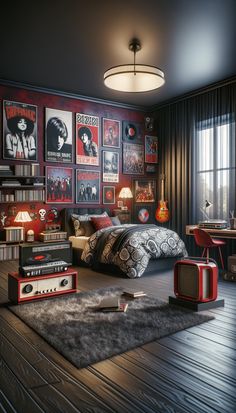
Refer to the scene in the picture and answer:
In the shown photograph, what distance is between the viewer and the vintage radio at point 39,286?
3279mm

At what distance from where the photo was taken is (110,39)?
13.9ft

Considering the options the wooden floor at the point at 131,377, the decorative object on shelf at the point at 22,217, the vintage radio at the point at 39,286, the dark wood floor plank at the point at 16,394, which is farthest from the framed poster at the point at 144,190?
the dark wood floor plank at the point at 16,394

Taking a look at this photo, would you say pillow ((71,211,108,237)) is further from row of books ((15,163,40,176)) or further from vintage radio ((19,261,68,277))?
vintage radio ((19,261,68,277))

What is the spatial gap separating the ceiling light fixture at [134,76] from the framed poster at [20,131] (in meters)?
2.29

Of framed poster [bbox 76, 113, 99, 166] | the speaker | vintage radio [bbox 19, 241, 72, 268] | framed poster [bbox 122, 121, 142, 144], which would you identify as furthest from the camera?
framed poster [bbox 122, 121, 142, 144]

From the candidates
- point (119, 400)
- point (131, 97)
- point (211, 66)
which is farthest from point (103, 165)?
point (119, 400)

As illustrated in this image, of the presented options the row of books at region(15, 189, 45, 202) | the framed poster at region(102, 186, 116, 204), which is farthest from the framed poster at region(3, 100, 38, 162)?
the framed poster at region(102, 186, 116, 204)

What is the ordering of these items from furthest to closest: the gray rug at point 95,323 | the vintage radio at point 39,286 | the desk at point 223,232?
the desk at point 223,232 → the vintage radio at point 39,286 → the gray rug at point 95,323

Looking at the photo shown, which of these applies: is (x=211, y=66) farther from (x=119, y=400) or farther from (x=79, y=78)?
(x=119, y=400)

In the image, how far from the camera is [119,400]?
170 centimetres

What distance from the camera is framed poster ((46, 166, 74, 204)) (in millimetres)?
6184

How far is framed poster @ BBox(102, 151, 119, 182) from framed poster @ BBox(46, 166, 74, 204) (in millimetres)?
805

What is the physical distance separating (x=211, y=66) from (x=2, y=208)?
4169 mm

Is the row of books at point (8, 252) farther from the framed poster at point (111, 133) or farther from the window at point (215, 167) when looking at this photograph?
the window at point (215, 167)
